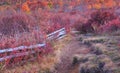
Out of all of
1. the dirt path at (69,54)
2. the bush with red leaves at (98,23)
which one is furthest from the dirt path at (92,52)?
the bush with red leaves at (98,23)

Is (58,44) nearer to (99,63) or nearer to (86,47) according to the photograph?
(86,47)

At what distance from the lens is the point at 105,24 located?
18.2m

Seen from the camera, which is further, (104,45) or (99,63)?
(104,45)

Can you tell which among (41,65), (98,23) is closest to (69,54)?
(41,65)

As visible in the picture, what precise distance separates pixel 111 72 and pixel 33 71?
2692 millimetres

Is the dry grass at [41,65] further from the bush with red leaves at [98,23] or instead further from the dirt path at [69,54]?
the bush with red leaves at [98,23]

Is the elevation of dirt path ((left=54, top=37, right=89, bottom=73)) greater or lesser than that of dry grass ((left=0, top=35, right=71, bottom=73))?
lesser

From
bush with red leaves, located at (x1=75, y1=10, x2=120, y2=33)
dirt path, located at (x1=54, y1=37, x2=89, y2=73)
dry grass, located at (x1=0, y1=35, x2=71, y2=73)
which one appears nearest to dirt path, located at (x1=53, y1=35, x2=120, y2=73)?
dirt path, located at (x1=54, y1=37, x2=89, y2=73)

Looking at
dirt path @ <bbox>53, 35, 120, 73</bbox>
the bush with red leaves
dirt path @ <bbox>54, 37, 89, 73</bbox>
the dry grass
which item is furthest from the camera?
the bush with red leaves

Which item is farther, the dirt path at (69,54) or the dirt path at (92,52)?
the dirt path at (69,54)

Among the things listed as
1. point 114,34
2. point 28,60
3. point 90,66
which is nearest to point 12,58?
point 28,60

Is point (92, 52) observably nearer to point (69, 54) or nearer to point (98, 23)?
point (69, 54)

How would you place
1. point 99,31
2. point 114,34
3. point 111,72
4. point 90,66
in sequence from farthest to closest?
point 99,31, point 114,34, point 90,66, point 111,72

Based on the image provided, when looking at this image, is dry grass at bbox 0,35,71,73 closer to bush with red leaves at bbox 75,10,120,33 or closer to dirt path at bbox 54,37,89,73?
dirt path at bbox 54,37,89,73
